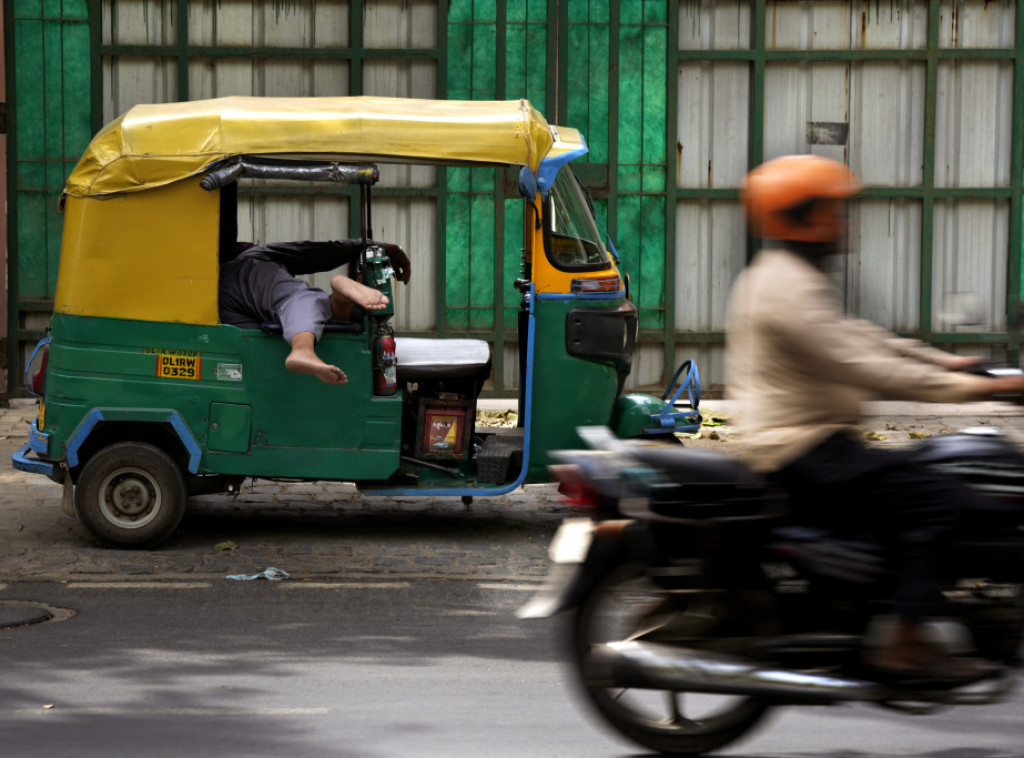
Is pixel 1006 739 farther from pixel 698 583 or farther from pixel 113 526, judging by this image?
pixel 113 526

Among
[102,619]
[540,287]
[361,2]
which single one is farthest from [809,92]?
[102,619]

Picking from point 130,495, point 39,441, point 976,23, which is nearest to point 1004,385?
point 130,495

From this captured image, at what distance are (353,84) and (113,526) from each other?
6.41 meters

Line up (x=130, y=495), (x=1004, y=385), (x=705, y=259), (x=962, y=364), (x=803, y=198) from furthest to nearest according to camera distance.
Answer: (x=705, y=259) → (x=130, y=495) → (x=962, y=364) → (x=803, y=198) → (x=1004, y=385)

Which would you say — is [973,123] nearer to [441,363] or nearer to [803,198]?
[441,363]

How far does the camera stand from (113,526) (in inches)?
323

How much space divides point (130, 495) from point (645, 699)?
14.3 feet

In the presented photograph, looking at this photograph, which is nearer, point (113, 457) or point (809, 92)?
point (113, 457)

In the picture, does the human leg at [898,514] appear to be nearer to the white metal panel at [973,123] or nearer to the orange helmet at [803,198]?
the orange helmet at [803,198]

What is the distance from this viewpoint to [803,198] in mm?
4363

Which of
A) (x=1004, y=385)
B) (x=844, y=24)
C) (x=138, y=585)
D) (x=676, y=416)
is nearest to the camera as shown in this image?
(x=1004, y=385)

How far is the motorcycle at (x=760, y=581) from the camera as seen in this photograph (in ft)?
14.2

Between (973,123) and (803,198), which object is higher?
(973,123)

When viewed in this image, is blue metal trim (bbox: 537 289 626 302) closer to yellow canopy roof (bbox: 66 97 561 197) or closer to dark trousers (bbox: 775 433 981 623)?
yellow canopy roof (bbox: 66 97 561 197)
